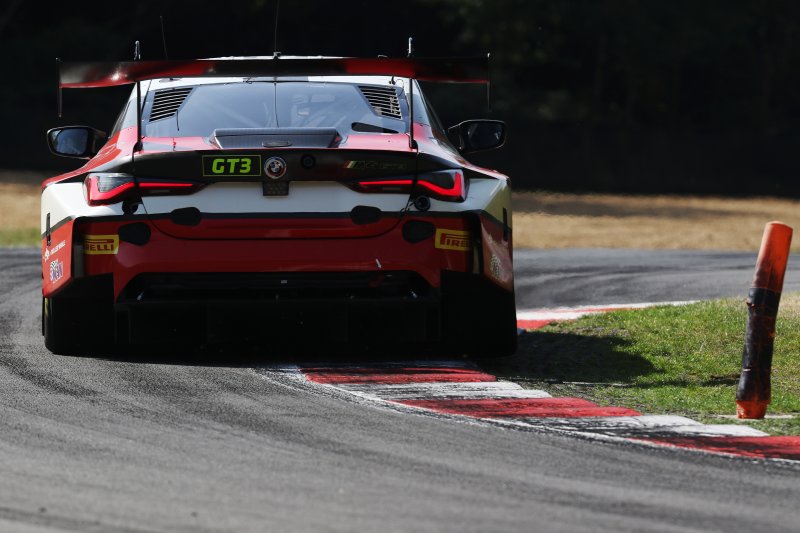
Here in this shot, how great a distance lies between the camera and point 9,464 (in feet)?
17.4

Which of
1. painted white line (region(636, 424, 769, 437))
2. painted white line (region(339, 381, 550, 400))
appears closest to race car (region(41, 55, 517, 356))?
painted white line (region(339, 381, 550, 400))

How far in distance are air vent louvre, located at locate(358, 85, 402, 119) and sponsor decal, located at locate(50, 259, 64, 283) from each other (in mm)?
1781

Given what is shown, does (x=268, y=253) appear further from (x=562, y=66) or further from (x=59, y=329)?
(x=562, y=66)

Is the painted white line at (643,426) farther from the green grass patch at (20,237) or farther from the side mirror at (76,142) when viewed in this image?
the green grass patch at (20,237)

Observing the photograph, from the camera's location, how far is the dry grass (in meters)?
25.2

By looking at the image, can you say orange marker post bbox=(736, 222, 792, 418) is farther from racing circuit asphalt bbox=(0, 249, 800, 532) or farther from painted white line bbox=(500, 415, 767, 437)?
racing circuit asphalt bbox=(0, 249, 800, 532)

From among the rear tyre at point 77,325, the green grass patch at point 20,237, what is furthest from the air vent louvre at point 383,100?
the green grass patch at point 20,237

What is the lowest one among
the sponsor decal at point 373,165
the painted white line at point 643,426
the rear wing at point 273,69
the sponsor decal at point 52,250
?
the painted white line at point 643,426

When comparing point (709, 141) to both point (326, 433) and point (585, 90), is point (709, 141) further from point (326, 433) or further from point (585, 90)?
point (326, 433)

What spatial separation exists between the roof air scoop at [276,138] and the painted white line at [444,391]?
1200 mm

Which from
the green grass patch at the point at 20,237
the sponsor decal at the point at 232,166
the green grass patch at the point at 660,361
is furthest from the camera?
the green grass patch at the point at 20,237

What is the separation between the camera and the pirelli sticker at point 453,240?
754 centimetres

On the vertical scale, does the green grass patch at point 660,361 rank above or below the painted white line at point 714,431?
below

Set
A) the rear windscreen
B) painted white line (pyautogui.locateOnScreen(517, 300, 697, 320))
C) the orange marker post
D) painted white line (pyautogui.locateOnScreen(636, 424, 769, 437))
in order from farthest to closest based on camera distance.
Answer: painted white line (pyautogui.locateOnScreen(517, 300, 697, 320))
the rear windscreen
the orange marker post
painted white line (pyautogui.locateOnScreen(636, 424, 769, 437))
